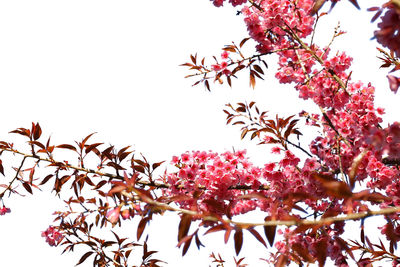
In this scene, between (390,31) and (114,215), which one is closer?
(390,31)

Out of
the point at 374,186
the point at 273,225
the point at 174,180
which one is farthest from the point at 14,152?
the point at 374,186

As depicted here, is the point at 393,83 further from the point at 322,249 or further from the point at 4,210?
the point at 4,210

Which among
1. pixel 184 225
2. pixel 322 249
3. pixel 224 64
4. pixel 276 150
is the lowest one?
pixel 322 249

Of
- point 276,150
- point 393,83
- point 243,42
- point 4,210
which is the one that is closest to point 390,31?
point 393,83

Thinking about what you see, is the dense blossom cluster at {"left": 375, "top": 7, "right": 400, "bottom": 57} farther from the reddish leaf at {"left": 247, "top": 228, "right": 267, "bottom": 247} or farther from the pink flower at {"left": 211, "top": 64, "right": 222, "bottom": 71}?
the pink flower at {"left": 211, "top": 64, "right": 222, "bottom": 71}

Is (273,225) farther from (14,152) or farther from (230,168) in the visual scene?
(14,152)

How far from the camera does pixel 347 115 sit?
2.84m

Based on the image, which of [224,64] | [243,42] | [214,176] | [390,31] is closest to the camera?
[390,31]

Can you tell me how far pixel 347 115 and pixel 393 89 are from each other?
1425 mm

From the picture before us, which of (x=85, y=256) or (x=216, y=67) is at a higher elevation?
(x=216, y=67)

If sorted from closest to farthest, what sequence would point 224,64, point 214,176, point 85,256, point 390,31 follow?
point 390,31 → point 214,176 → point 85,256 → point 224,64

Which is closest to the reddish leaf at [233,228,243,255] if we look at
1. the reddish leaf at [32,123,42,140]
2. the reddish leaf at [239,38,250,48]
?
the reddish leaf at [32,123,42,140]

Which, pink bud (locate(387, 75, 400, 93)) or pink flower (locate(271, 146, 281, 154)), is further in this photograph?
pink flower (locate(271, 146, 281, 154))

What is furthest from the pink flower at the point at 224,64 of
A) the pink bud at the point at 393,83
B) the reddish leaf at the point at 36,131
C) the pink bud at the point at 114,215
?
the pink bud at the point at 114,215
